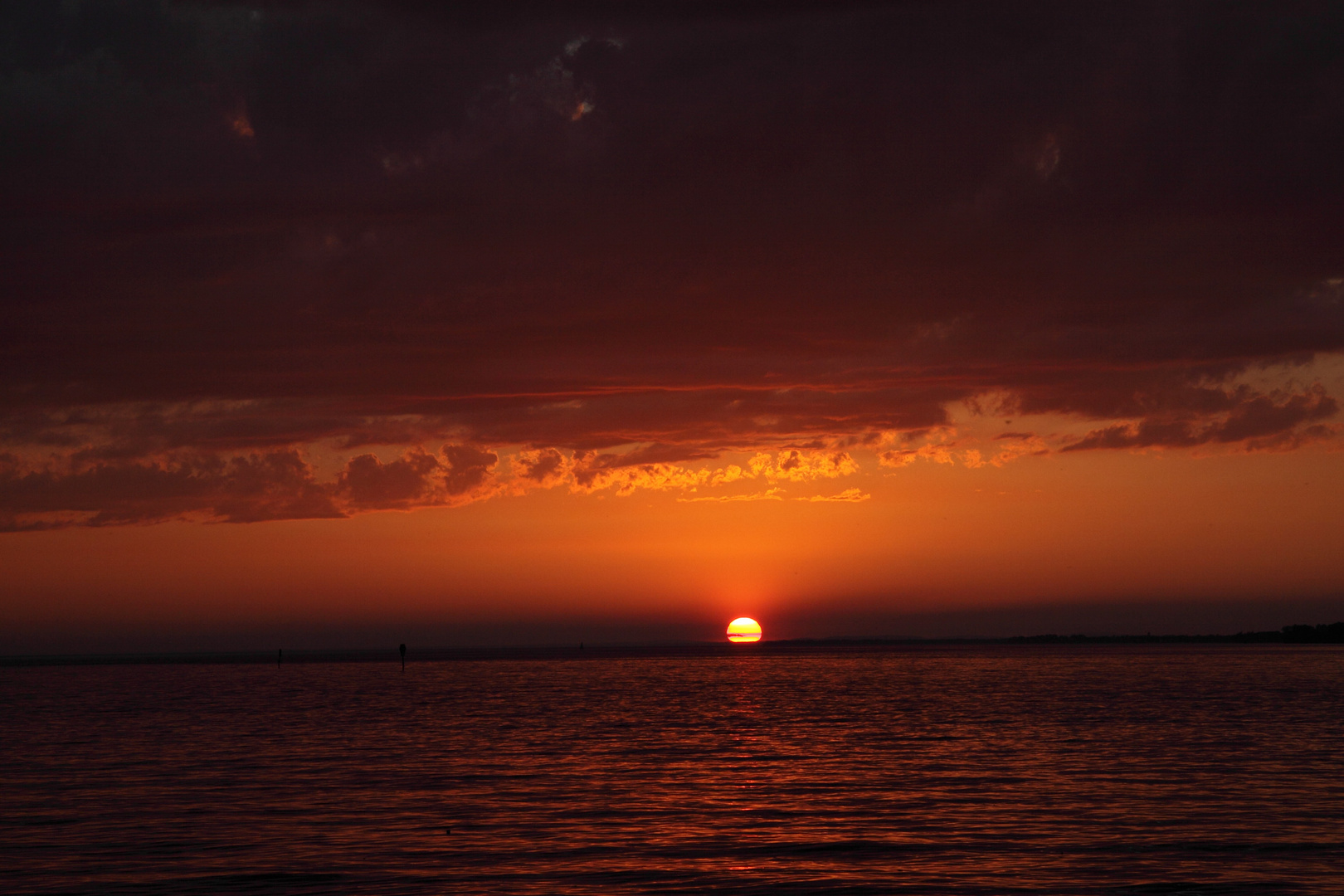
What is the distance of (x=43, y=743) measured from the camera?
44.7m

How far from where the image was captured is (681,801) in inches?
1160

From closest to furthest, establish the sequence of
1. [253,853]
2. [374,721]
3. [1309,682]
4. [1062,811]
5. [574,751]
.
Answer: [253,853] → [1062,811] → [574,751] → [374,721] → [1309,682]

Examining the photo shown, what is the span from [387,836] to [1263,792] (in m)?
21.8

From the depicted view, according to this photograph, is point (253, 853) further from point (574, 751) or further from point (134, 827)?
point (574, 751)

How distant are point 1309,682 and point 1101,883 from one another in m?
78.3

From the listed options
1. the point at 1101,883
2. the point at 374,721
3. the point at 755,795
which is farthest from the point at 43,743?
the point at 1101,883

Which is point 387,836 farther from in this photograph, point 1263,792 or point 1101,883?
point 1263,792

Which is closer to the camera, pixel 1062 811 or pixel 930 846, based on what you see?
pixel 930 846

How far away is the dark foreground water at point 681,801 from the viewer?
21234 millimetres

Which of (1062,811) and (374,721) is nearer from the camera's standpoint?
(1062,811)

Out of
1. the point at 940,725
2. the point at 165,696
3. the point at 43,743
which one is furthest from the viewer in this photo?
the point at 165,696

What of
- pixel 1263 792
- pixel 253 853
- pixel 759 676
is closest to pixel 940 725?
pixel 1263 792

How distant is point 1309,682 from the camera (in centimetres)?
8706

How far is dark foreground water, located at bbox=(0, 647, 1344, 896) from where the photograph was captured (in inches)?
836
